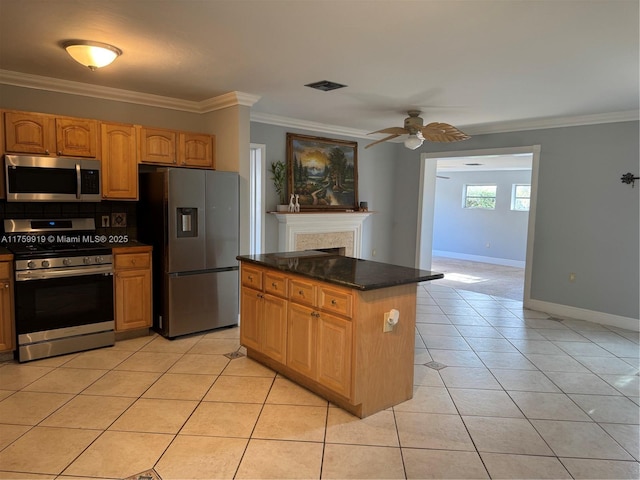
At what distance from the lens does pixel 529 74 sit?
3.60 meters

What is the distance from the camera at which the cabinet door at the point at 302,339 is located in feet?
10.00

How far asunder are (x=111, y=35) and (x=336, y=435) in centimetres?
295

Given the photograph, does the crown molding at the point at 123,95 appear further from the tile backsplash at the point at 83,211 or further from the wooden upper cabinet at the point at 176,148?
the tile backsplash at the point at 83,211

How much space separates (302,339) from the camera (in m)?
3.14

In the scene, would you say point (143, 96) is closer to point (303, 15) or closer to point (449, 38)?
point (303, 15)

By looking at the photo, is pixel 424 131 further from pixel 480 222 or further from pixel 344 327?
pixel 480 222

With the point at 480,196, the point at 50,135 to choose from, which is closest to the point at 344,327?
the point at 50,135

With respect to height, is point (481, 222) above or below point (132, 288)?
above

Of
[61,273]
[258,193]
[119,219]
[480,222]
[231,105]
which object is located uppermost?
[231,105]

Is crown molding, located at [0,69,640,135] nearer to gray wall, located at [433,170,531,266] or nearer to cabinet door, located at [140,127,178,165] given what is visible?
cabinet door, located at [140,127,178,165]

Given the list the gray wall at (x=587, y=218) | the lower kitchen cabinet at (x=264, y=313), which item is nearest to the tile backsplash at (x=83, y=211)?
the lower kitchen cabinet at (x=264, y=313)

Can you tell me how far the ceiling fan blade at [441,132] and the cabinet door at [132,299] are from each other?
3148 mm

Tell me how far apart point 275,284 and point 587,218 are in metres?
4.15

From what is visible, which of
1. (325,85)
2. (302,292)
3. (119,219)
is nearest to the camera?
(302,292)
